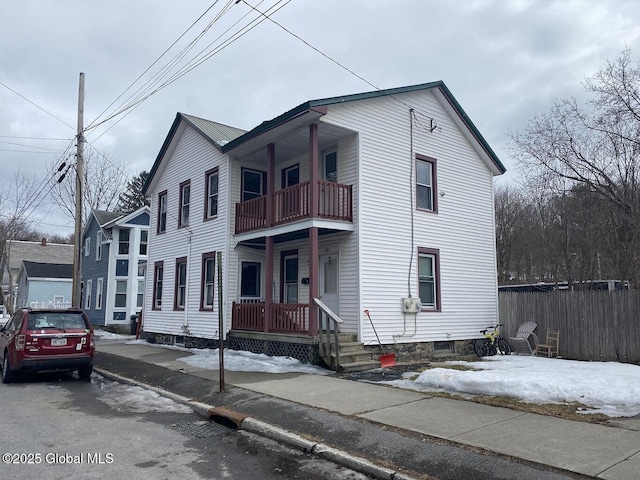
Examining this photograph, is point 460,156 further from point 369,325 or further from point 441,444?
point 441,444

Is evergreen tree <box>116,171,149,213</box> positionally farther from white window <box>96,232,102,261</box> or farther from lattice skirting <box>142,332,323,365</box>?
lattice skirting <box>142,332,323,365</box>

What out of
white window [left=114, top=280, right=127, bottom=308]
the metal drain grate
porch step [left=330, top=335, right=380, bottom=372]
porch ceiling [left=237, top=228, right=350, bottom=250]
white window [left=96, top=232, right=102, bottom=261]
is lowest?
the metal drain grate

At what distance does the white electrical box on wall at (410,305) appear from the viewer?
14.1 meters

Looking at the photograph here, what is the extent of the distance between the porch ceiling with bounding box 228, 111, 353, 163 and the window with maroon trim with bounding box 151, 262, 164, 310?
268 inches

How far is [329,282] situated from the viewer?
14.7 m

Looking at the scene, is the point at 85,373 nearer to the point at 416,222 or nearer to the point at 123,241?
the point at 416,222

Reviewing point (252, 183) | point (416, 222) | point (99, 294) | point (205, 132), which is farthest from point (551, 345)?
point (99, 294)

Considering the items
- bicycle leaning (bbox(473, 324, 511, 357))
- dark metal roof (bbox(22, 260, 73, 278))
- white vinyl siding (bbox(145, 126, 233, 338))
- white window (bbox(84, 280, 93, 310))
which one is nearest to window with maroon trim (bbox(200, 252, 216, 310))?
white vinyl siding (bbox(145, 126, 233, 338))

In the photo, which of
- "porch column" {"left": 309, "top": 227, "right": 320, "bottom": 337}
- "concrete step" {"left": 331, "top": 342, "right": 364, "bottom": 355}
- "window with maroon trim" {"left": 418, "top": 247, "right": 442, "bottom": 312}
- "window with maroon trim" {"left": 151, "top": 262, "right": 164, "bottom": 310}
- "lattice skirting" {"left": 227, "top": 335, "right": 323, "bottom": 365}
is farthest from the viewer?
"window with maroon trim" {"left": 151, "top": 262, "right": 164, "bottom": 310}

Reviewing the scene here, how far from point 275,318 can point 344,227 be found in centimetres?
317

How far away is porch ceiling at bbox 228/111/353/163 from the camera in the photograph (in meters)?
13.7

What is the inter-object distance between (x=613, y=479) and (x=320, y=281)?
10682 mm

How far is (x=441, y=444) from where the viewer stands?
235 inches

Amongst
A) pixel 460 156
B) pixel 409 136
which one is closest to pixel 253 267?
pixel 409 136
